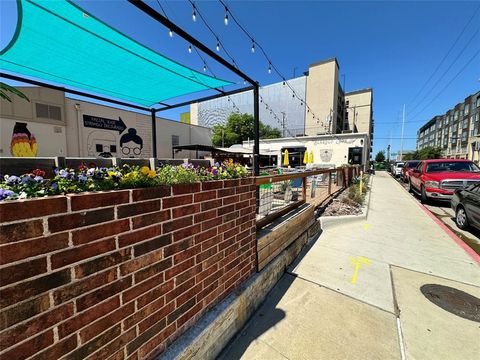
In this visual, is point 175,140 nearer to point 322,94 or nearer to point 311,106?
point 311,106

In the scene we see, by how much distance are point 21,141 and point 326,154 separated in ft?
81.0

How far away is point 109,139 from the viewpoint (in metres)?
13.2

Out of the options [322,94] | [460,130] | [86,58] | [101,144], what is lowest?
[101,144]

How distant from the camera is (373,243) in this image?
4566 millimetres

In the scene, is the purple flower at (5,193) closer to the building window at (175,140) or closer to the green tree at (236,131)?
the building window at (175,140)

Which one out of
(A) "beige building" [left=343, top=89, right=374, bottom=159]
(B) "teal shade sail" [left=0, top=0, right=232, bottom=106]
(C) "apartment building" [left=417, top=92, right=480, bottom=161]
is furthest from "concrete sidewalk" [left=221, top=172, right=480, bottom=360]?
(A) "beige building" [left=343, top=89, right=374, bottom=159]

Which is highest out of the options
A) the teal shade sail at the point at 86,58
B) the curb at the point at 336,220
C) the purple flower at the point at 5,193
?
the teal shade sail at the point at 86,58

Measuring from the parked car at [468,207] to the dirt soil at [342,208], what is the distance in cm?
225

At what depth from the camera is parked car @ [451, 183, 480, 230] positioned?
16.3 ft

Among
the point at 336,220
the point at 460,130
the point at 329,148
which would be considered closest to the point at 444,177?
the point at 336,220

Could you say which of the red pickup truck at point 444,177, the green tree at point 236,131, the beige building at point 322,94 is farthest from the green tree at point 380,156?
the red pickup truck at point 444,177

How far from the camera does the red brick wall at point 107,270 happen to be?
910 mm

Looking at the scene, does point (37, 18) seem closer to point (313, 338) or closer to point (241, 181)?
point (241, 181)

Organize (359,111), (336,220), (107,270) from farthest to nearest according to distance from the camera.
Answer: (359,111) → (336,220) → (107,270)
